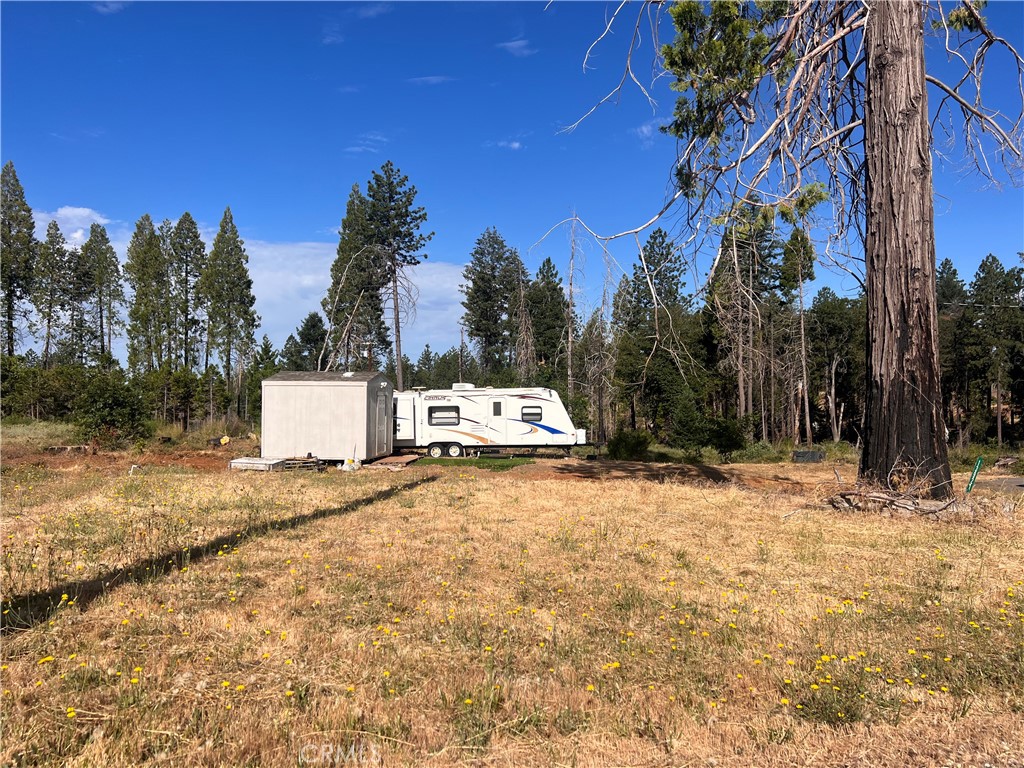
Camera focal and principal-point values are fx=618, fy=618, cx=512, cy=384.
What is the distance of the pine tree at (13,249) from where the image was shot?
38.2 m

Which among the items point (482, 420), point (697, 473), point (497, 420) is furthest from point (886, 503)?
point (482, 420)

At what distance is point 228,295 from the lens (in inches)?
1671

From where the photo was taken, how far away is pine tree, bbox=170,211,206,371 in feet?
138

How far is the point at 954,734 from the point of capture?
98.8 inches

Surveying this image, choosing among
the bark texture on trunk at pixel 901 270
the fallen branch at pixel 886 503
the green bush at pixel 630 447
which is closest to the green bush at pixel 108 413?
the green bush at pixel 630 447

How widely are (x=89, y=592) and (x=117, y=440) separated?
698 inches

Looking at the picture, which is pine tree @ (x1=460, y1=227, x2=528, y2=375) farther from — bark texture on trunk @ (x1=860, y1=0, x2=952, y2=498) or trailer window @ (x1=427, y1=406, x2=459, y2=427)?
bark texture on trunk @ (x1=860, y1=0, x2=952, y2=498)

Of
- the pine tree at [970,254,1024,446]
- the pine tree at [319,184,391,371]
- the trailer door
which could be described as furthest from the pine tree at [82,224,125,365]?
the pine tree at [970,254,1024,446]

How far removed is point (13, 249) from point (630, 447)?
4108 cm

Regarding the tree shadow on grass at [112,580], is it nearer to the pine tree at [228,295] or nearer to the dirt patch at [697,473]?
the dirt patch at [697,473]

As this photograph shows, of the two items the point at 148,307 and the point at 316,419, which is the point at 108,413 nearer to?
the point at 316,419

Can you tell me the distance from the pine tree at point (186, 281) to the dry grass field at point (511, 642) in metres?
39.3

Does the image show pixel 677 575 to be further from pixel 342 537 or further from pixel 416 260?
pixel 416 260

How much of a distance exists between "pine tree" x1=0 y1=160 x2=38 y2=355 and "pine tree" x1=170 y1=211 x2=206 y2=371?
8.03m
